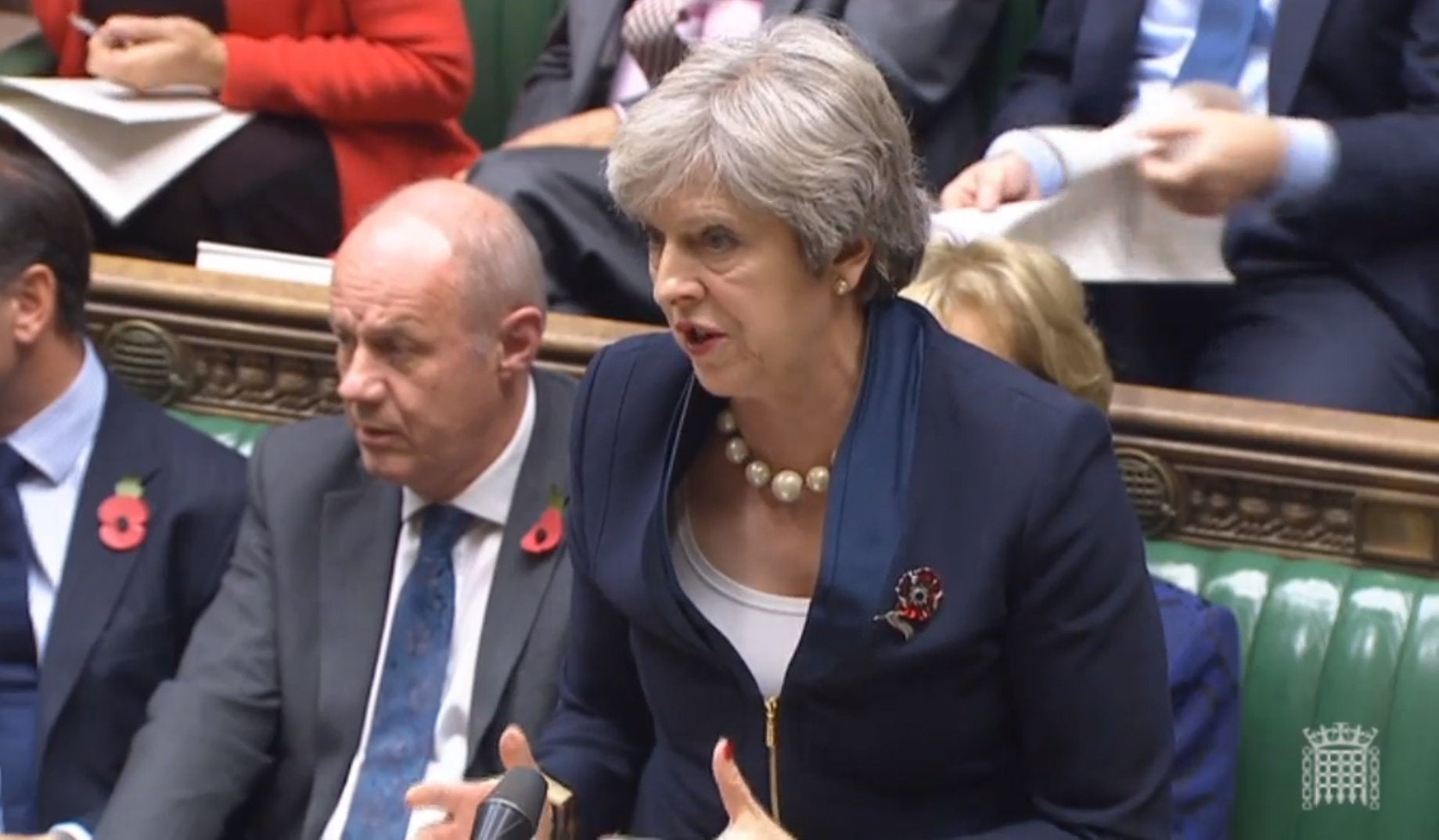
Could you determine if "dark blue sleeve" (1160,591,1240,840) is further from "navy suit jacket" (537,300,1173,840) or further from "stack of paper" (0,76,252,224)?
"stack of paper" (0,76,252,224)

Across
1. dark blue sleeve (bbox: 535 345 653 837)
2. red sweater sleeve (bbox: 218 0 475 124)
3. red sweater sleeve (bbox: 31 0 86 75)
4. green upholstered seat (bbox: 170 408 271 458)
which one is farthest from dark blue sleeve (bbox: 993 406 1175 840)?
red sweater sleeve (bbox: 31 0 86 75)

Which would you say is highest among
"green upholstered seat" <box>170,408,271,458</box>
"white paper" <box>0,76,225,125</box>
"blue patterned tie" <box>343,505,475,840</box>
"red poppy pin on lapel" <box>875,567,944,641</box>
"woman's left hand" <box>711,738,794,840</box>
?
"red poppy pin on lapel" <box>875,567,944,641</box>

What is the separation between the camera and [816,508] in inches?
66.5

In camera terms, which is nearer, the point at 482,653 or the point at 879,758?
the point at 879,758

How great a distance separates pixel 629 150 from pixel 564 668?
1.68 ft

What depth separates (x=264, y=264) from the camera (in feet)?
9.16

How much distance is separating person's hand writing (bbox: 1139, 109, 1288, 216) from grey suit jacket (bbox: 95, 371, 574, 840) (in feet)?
1.99

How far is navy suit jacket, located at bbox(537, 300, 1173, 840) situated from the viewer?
1.59 metres

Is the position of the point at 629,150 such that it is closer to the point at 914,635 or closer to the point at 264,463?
the point at 914,635

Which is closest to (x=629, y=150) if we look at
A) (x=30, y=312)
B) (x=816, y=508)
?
(x=816, y=508)

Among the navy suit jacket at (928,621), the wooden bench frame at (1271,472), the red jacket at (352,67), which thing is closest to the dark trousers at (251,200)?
the red jacket at (352,67)

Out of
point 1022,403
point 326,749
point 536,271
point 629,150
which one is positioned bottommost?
point 326,749

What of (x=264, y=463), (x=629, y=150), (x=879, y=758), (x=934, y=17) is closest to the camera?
(x=629, y=150)

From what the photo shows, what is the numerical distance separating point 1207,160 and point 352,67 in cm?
113
